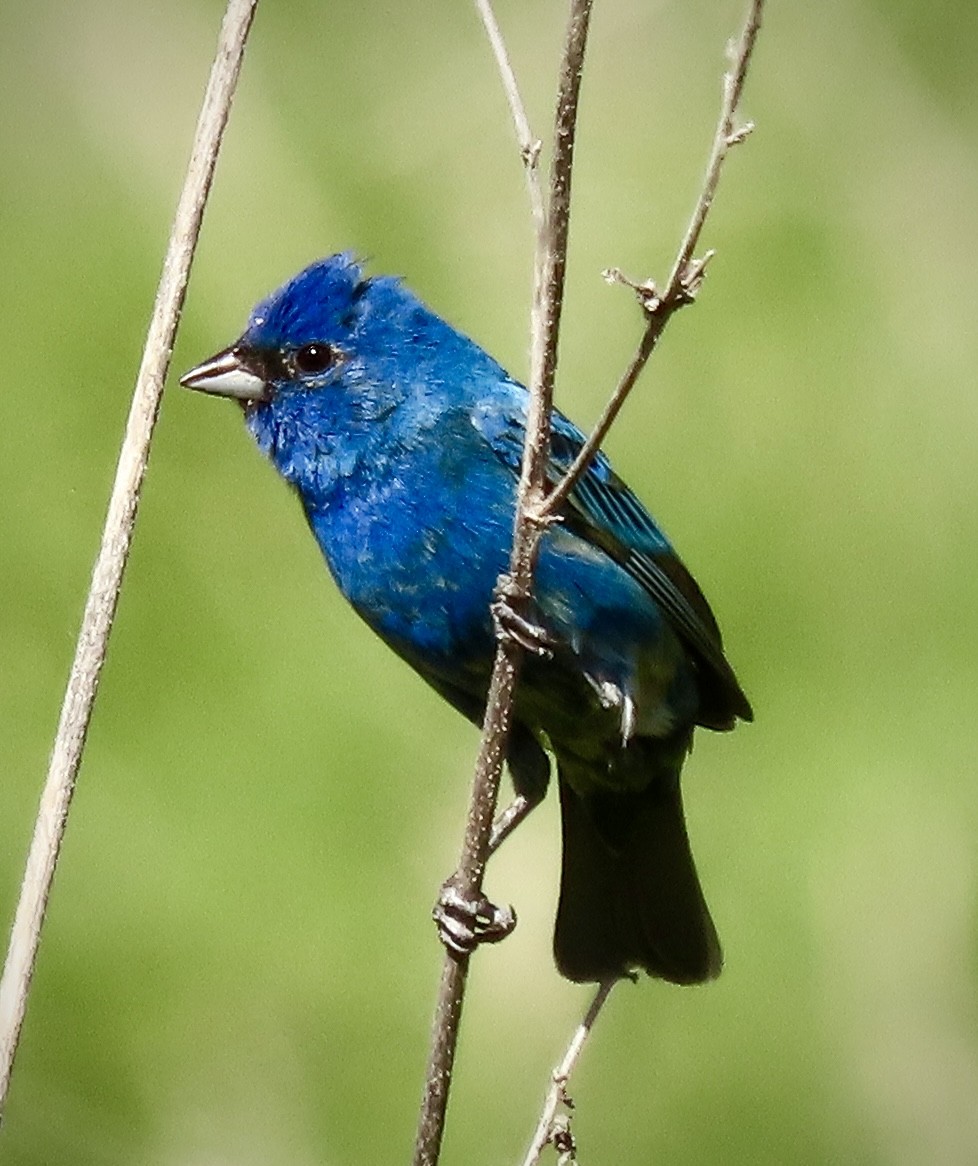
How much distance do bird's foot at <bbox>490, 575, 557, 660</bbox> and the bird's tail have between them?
0.84 meters

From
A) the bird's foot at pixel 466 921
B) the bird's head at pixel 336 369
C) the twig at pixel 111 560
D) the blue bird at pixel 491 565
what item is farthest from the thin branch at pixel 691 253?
the bird's head at pixel 336 369

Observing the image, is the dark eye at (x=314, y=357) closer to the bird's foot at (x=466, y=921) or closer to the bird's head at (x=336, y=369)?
the bird's head at (x=336, y=369)

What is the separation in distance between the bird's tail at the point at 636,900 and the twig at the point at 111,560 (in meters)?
1.61

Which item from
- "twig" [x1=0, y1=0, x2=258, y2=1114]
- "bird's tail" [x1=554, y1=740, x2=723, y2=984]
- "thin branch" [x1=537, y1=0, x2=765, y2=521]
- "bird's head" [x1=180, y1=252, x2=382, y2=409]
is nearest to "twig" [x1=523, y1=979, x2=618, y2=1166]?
"twig" [x1=0, y1=0, x2=258, y2=1114]

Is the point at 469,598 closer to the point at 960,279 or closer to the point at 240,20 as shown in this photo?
the point at 240,20

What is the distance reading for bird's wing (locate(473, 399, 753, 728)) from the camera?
3.21 m

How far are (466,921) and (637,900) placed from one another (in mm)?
1256

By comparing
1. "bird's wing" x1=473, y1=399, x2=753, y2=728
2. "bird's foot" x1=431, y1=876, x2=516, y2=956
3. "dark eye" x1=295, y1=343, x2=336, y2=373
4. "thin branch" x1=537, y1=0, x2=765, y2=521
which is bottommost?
"bird's foot" x1=431, y1=876, x2=516, y2=956

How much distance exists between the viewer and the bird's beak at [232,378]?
3.30 meters

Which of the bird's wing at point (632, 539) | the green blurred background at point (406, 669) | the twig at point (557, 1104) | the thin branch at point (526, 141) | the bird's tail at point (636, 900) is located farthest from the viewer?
the green blurred background at point (406, 669)

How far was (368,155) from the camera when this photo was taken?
421 centimetres

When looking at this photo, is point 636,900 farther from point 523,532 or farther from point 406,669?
point 523,532

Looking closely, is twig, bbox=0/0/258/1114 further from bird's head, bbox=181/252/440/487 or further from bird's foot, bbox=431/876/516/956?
bird's head, bbox=181/252/440/487

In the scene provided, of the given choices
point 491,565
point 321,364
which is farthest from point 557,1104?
point 321,364
